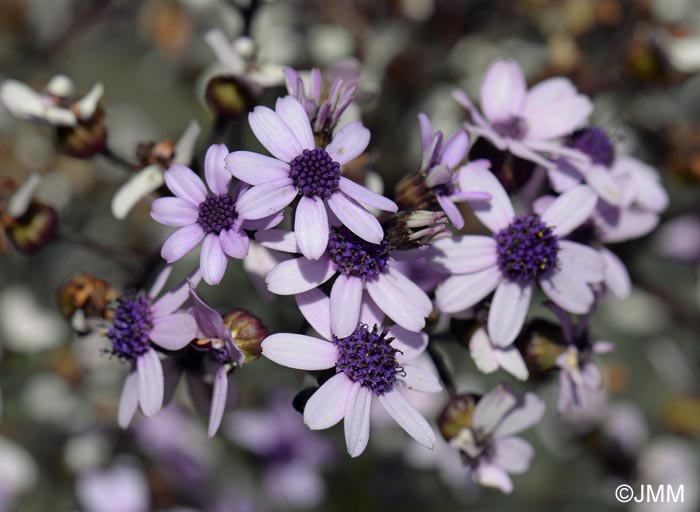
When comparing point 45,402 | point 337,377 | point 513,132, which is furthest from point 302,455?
point 513,132

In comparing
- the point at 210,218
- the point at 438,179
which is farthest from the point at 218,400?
the point at 438,179

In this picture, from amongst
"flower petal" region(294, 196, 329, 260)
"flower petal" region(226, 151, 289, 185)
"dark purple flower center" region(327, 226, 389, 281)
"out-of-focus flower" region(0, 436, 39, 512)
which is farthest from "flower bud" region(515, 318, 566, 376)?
"out-of-focus flower" region(0, 436, 39, 512)

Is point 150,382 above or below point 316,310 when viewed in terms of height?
below

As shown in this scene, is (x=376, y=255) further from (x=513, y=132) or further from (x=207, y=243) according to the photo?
(x=513, y=132)

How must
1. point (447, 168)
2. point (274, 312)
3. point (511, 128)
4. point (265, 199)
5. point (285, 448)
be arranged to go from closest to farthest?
point (265, 199), point (447, 168), point (511, 128), point (274, 312), point (285, 448)

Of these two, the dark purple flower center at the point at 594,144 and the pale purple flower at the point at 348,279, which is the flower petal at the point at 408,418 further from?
the dark purple flower center at the point at 594,144

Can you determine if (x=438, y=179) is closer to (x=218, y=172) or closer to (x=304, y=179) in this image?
(x=304, y=179)
